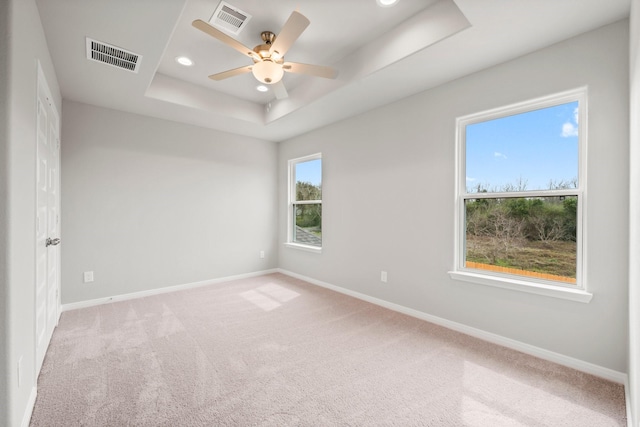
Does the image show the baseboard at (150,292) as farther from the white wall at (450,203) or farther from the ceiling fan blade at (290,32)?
the ceiling fan blade at (290,32)

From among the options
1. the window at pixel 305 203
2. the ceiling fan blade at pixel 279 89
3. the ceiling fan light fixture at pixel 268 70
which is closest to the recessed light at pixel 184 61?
the ceiling fan blade at pixel 279 89

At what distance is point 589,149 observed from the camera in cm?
207

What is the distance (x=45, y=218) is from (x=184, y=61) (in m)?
1.99

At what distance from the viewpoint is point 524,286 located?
235cm

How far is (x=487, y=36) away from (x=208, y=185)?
389 cm

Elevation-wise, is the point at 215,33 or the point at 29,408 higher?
the point at 215,33

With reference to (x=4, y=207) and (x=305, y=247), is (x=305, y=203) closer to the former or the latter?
(x=305, y=247)

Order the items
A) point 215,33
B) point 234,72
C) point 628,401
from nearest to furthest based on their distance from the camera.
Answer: point 628,401, point 215,33, point 234,72

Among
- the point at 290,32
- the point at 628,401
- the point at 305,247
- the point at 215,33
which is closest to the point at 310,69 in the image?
the point at 290,32

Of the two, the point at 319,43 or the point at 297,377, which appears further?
the point at 319,43

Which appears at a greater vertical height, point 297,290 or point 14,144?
point 14,144

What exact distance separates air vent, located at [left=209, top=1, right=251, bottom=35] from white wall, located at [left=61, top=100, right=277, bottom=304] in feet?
6.90

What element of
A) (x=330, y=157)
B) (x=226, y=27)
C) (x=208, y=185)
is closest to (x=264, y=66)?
(x=226, y=27)

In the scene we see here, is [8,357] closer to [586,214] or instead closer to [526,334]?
[526,334]
